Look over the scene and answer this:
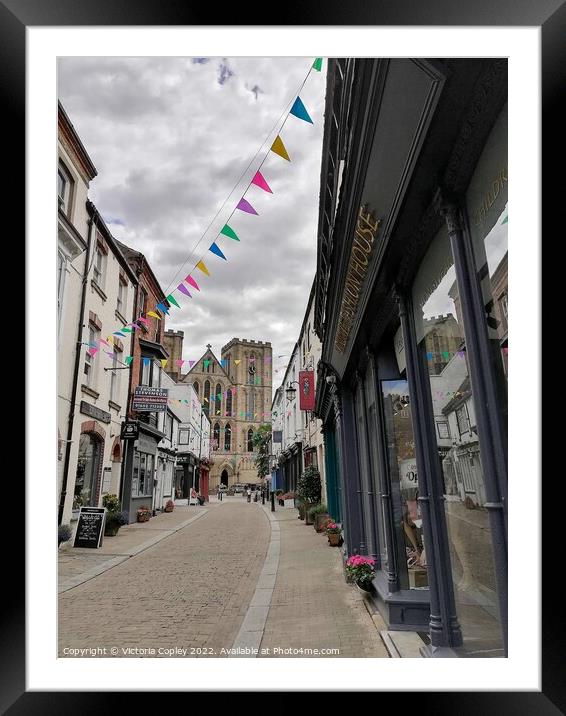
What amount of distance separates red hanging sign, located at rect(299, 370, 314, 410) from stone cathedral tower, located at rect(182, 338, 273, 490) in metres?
48.1

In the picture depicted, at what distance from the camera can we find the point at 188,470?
112 ft

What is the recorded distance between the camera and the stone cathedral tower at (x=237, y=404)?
224 ft

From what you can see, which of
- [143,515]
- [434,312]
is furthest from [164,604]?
[143,515]

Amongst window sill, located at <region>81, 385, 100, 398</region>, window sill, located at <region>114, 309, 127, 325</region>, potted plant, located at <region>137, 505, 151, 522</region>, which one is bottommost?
potted plant, located at <region>137, 505, 151, 522</region>

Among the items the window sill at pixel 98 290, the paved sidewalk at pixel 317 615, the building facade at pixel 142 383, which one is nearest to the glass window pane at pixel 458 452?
the paved sidewalk at pixel 317 615

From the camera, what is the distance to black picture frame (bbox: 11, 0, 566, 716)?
2.46 metres

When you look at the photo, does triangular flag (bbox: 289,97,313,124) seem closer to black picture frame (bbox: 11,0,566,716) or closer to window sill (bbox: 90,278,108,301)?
black picture frame (bbox: 11,0,566,716)

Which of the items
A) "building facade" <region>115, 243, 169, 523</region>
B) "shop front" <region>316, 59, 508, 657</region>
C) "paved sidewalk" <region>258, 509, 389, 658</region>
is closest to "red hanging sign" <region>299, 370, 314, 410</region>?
"building facade" <region>115, 243, 169, 523</region>

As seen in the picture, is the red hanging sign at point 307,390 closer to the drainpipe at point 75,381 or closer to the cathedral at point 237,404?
the drainpipe at point 75,381

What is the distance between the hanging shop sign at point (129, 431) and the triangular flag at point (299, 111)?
1458 centimetres
